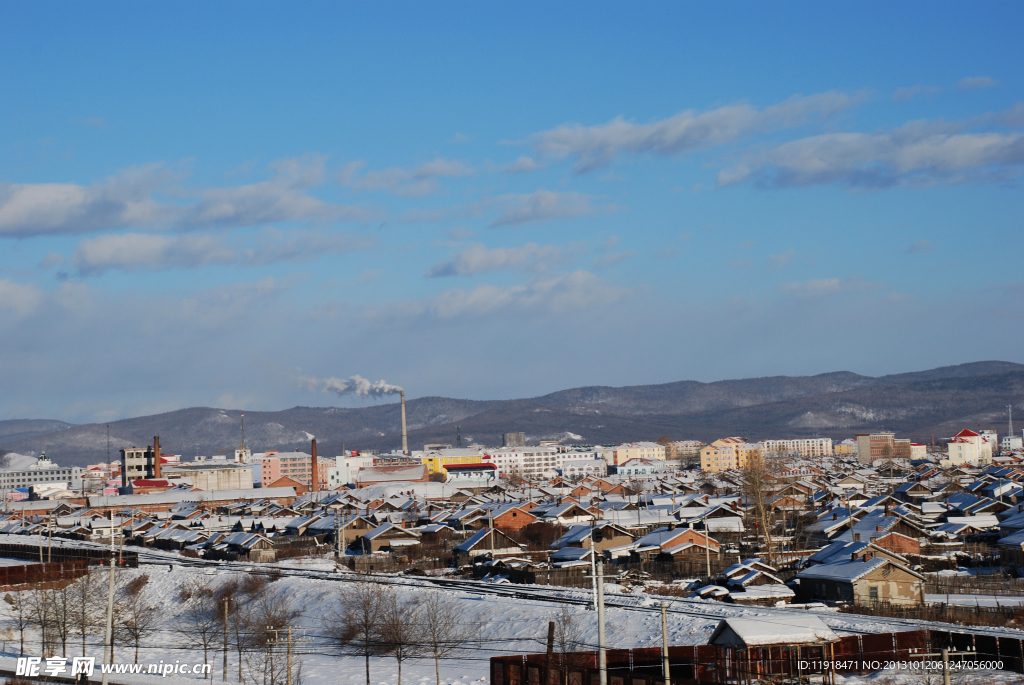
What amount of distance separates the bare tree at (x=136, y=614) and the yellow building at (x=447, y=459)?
2969 inches

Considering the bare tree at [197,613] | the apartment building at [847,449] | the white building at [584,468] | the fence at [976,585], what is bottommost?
the apartment building at [847,449]

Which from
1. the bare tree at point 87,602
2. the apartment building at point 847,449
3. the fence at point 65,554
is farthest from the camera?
the apartment building at point 847,449

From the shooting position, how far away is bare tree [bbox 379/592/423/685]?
24.3 m

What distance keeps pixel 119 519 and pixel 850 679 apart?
4953 cm

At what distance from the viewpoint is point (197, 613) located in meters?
31.2

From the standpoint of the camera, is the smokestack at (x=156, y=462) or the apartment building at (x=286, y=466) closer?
the smokestack at (x=156, y=462)

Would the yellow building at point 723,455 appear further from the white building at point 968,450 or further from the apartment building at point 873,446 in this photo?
the white building at point 968,450

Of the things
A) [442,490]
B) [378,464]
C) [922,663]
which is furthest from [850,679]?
[378,464]

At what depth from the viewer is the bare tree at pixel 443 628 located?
24.4 metres

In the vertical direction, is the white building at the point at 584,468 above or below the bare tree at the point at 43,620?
below

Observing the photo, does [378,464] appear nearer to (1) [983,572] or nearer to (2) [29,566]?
(2) [29,566]

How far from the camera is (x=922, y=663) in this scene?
58.1ft

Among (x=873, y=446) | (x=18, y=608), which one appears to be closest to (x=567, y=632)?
Result: (x=18, y=608)

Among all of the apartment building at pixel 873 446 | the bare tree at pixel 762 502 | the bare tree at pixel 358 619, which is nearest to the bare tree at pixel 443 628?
the bare tree at pixel 358 619
